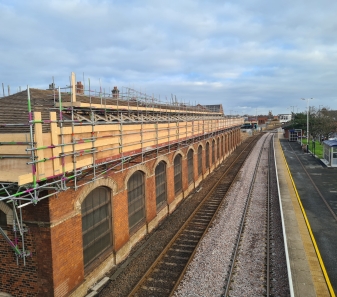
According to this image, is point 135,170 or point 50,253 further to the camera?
point 135,170

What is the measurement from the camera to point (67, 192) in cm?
853

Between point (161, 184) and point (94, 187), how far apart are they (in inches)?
295

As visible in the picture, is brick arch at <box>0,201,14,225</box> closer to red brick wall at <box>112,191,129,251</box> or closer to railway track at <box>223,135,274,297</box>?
red brick wall at <box>112,191,129,251</box>

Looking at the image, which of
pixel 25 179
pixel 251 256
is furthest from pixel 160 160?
pixel 25 179

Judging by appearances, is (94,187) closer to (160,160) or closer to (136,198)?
(136,198)

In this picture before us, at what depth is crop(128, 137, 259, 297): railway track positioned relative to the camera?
9.57 metres

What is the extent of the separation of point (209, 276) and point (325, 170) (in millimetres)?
23998

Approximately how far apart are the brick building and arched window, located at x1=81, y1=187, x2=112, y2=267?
0.04 m

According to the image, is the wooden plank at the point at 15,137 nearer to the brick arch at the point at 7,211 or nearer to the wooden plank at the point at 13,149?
the wooden plank at the point at 13,149

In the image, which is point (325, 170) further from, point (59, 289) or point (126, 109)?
point (59, 289)

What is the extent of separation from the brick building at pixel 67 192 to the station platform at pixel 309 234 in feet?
21.9

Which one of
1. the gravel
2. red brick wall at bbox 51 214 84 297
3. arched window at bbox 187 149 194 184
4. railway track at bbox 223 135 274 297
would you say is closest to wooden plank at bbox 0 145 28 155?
red brick wall at bbox 51 214 84 297

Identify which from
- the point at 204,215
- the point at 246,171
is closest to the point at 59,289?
the point at 204,215

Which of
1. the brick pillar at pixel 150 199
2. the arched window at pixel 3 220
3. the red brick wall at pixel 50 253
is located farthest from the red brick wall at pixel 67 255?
the brick pillar at pixel 150 199
